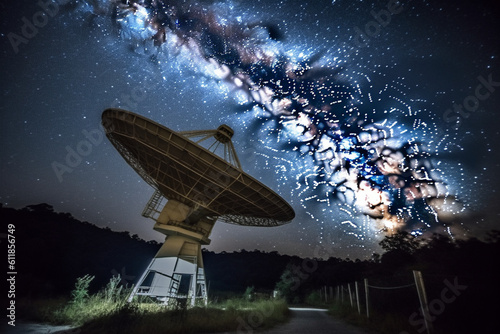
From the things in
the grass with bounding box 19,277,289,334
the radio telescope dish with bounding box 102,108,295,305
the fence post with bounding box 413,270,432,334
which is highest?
the radio telescope dish with bounding box 102,108,295,305

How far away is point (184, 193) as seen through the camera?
17906 mm

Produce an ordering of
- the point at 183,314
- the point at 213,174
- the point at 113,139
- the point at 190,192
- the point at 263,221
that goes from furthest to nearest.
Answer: the point at 263,221 → the point at 190,192 → the point at 113,139 → the point at 213,174 → the point at 183,314

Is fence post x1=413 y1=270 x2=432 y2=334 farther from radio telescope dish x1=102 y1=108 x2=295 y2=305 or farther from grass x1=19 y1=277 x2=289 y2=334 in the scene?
radio telescope dish x1=102 y1=108 x2=295 y2=305

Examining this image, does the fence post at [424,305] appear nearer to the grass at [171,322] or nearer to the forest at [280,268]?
the forest at [280,268]

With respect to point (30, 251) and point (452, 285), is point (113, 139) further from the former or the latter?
point (30, 251)

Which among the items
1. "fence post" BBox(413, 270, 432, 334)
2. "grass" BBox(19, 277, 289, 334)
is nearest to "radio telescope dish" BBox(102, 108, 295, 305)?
"grass" BBox(19, 277, 289, 334)

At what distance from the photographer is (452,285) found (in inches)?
425

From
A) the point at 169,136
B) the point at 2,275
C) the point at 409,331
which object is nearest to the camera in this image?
the point at 409,331

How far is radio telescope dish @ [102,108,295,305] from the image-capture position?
1428cm

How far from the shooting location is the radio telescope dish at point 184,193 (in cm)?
1428

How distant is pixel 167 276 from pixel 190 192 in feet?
19.6

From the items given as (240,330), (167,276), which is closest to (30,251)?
(167,276)

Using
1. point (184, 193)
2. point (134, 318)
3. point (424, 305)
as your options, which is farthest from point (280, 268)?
point (134, 318)

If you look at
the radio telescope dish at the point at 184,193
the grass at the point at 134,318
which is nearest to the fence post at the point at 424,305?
the grass at the point at 134,318
